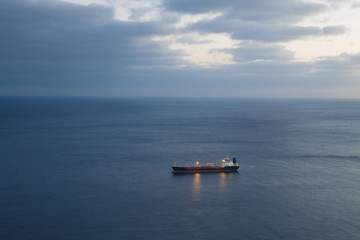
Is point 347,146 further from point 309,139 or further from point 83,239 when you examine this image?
point 83,239

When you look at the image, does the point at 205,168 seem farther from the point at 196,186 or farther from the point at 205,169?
the point at 196,186

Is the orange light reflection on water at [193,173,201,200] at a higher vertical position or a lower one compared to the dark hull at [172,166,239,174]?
lower

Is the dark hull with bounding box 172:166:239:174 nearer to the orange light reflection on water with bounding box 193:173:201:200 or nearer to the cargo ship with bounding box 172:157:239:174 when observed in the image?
the cargo ship with bounding box 172:157:239:174

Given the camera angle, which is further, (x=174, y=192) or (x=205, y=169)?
(x=205, y=169)

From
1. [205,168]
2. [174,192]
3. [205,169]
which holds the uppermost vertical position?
[205,168]

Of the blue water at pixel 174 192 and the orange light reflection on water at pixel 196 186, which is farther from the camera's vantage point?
the orange light reflection on water at pixel 196 186

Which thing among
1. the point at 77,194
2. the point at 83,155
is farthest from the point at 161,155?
the point at 77,194

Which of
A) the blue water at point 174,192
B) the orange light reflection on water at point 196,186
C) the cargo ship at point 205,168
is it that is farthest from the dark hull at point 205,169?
the blue water at point 174,192

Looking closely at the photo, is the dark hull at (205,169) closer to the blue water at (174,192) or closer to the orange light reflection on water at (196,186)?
the orange light reflection on water at (196,186)

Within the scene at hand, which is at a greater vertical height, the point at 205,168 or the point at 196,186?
the point at 205,168

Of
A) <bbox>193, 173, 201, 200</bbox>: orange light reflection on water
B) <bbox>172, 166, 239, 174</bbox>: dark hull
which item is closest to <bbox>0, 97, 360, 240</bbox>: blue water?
<bbox>193, 173, 201, 200</bbox>: orange light reflection on water

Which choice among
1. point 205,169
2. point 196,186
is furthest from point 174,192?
point 205,169
